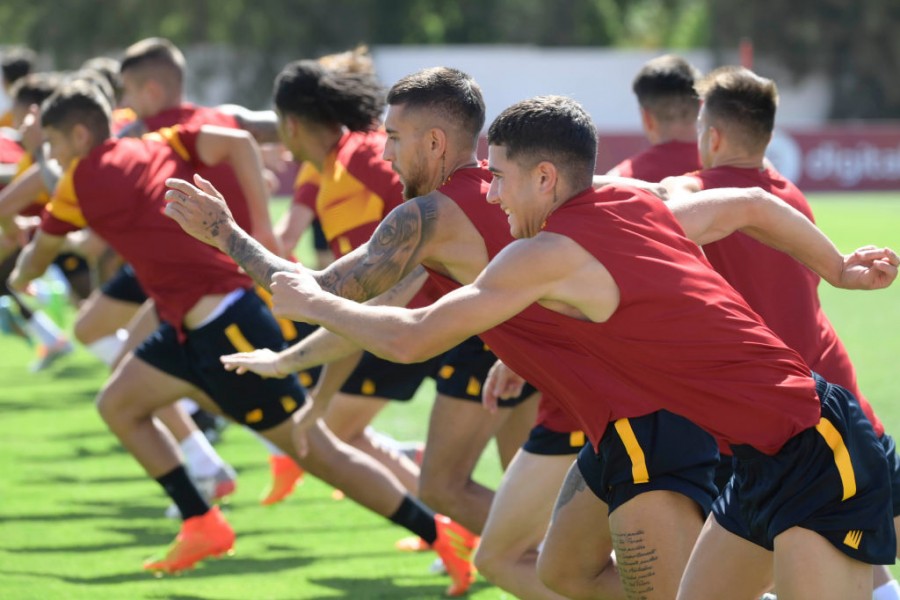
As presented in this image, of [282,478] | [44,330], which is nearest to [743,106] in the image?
[282,478]

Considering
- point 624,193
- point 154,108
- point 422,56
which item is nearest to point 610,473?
point 624,193

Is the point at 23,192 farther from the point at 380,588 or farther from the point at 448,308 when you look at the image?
the point at 448,308

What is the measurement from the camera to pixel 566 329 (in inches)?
161

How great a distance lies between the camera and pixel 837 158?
33656 mm

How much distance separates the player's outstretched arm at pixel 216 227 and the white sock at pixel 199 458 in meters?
3.81

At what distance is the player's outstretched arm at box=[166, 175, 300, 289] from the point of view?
4.41 metres

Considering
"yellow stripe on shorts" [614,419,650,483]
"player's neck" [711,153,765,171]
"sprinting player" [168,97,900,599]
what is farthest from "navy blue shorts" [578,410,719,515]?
"player's neck" [711,153,765,171]

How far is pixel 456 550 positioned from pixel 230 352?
138 cm

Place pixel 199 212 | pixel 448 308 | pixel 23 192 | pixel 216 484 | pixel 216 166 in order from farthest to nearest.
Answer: pixel 23 192 < pixel 216 484 < pixel 216 166 < pixel 199 212 < pixel 448 308

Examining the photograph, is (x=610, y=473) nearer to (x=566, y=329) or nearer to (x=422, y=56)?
(x=566, y=329)

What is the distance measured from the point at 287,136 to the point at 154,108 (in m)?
2.05

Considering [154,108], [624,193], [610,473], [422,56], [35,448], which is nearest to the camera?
[624,193]

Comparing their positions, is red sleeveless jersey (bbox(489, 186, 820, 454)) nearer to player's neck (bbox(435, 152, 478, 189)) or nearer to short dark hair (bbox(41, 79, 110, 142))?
player's neck (bbox(435, 152, 478, 189))

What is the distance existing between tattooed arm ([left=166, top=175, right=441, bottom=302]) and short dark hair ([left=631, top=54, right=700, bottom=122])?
230 centimetres
